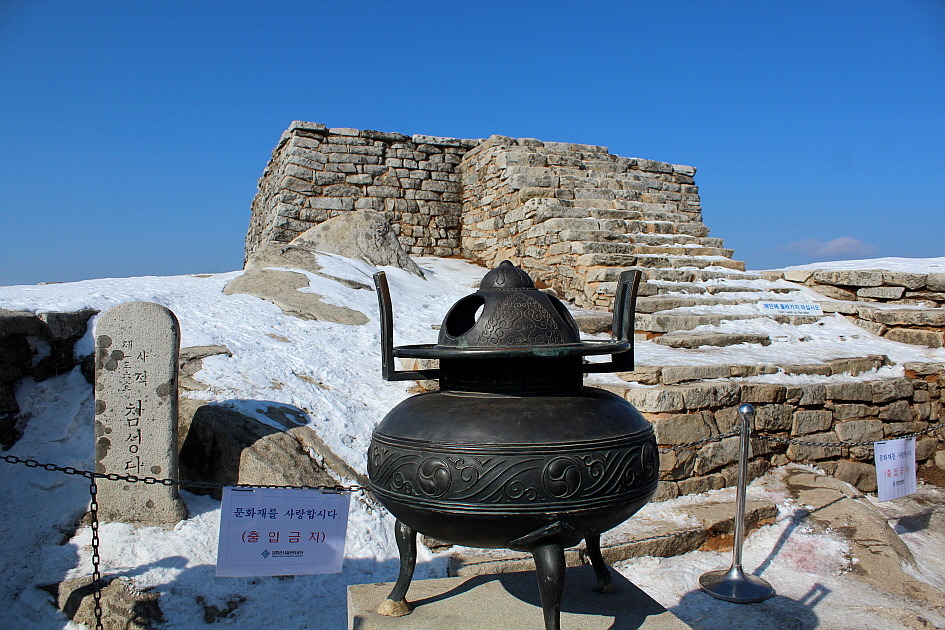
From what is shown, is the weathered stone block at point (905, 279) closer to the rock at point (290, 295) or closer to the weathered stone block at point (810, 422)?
the weathered stone block at point (810, 422)

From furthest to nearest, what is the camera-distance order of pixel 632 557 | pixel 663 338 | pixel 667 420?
pixel 663 338
pixel 667 420
pixel 632 557

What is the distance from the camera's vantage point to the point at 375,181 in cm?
1155

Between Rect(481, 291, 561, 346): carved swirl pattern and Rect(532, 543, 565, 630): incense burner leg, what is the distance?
69 centimetres

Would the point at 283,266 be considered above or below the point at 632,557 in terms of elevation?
above

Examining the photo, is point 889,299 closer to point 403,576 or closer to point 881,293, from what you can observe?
point 881,293

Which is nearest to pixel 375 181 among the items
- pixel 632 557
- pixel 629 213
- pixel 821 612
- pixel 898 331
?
pixel 629 213

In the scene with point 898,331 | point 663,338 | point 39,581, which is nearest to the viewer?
point 39,581

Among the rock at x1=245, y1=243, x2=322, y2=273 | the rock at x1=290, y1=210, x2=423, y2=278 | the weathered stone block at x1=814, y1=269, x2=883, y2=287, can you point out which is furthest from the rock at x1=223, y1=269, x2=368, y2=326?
the weathered stone block at x1=814, y1=269, x2=883, y2=287

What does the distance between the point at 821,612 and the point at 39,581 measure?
3896 millimetres

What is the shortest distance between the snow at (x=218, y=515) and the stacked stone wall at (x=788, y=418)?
0.90 feet

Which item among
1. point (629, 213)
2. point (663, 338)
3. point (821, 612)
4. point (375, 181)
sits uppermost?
point (375, 181)

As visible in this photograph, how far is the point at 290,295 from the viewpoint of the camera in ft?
21.4

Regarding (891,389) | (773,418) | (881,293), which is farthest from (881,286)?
(773,418)

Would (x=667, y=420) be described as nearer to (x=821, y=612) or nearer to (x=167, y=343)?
(x=821, y=612)
